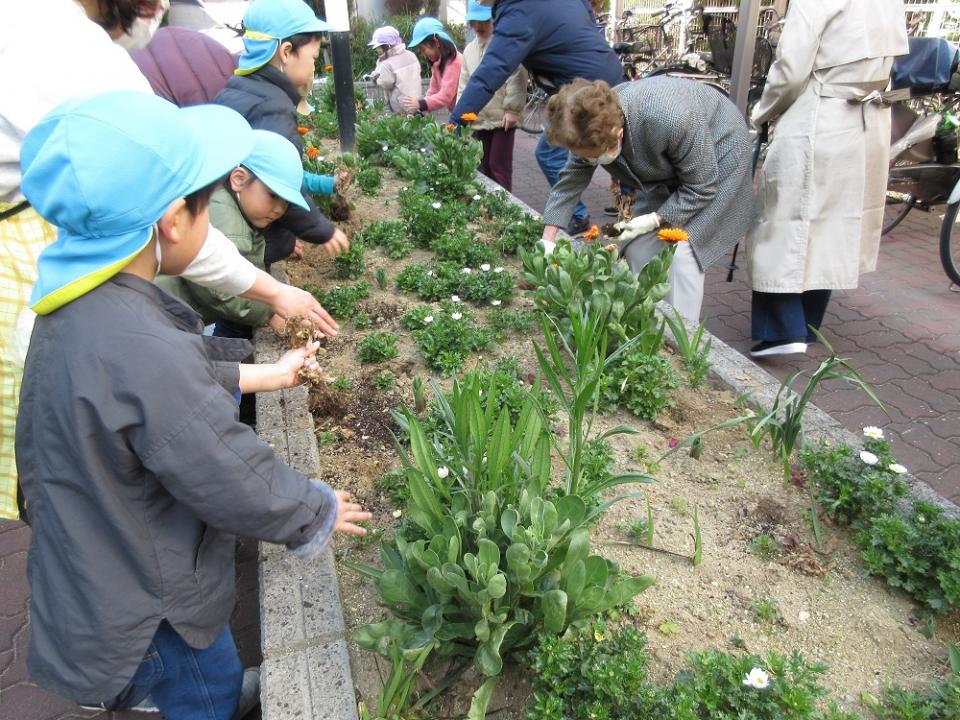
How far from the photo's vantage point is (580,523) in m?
1.57

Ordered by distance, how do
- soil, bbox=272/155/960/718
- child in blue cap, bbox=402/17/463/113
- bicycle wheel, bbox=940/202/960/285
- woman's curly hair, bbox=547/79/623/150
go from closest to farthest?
soil, bbox=272/155/960/718
woman's curly hair, bbox=547/79/623/150
bicycle wheel, bbox=940/202/960/285
child in blue cap, bbox=402/17/463/113

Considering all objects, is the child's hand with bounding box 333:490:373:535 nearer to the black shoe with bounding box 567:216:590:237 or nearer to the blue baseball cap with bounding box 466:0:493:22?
the black shoe with bounding box 567:216:590:237

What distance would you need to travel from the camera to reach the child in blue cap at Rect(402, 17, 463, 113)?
6.21 metres

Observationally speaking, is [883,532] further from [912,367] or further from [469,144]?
[469,144]

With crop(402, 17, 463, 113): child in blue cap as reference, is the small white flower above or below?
below

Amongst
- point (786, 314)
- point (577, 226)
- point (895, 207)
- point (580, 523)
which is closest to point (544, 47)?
point (577, 226)

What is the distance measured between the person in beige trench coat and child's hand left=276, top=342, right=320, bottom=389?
8.27 feet

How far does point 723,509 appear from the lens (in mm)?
2107

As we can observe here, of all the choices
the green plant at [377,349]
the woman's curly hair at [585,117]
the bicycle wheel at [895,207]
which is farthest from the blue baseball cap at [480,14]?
the green plant at [377,349]

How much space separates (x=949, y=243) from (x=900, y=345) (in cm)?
100

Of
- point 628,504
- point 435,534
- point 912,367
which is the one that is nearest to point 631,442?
point 628,504

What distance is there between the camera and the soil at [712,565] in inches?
64.5

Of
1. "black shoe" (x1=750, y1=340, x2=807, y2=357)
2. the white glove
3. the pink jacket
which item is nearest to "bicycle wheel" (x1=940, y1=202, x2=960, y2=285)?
"black shoe" (x1=750, y1=340, x2=807, y2=357)

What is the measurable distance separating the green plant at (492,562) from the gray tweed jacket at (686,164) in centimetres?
172
